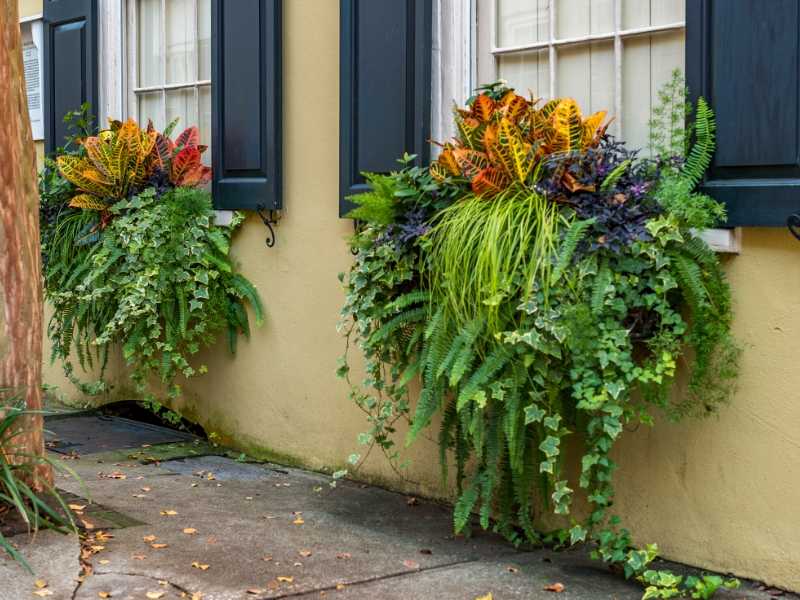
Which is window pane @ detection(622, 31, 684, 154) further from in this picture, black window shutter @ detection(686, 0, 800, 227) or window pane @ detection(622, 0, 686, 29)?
black window shutter @ detection(686, 0, 800, 227)

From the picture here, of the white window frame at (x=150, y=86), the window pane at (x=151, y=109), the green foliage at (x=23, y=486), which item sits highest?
the white window frame at (x=150, y=86)

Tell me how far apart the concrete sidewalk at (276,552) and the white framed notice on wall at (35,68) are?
136 inches

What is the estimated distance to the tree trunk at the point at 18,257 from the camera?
4902 mm

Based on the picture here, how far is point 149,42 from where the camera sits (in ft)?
25.1

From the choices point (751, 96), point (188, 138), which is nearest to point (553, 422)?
point (751, 96)

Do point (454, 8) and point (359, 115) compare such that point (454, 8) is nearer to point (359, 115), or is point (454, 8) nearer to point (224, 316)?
point (359, 115)

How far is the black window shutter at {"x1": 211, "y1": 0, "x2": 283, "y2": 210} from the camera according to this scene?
6.49m

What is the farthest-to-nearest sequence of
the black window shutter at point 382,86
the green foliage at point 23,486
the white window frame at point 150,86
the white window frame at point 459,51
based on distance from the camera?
the white window frame at point 150,86 → the black window shutter at point 382,86 → the white window frame at point 459,51 → the green foliage at point 23,486

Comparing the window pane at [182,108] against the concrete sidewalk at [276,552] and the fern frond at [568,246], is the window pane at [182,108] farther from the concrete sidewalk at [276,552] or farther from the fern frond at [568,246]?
the fern frond at [568,246]

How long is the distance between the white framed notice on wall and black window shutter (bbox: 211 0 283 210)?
7.52ft

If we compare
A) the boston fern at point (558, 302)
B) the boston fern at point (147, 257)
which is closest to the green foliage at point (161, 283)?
the boston fern at point (147, 257)

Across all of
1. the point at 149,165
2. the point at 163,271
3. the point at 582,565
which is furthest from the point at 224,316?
the point at 582,565

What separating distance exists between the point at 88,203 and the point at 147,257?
63 centimetres

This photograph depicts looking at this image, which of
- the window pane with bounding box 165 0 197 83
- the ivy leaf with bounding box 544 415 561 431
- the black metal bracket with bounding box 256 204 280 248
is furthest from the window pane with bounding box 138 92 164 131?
the ivy leaf with bounding box 544 415 561 431
